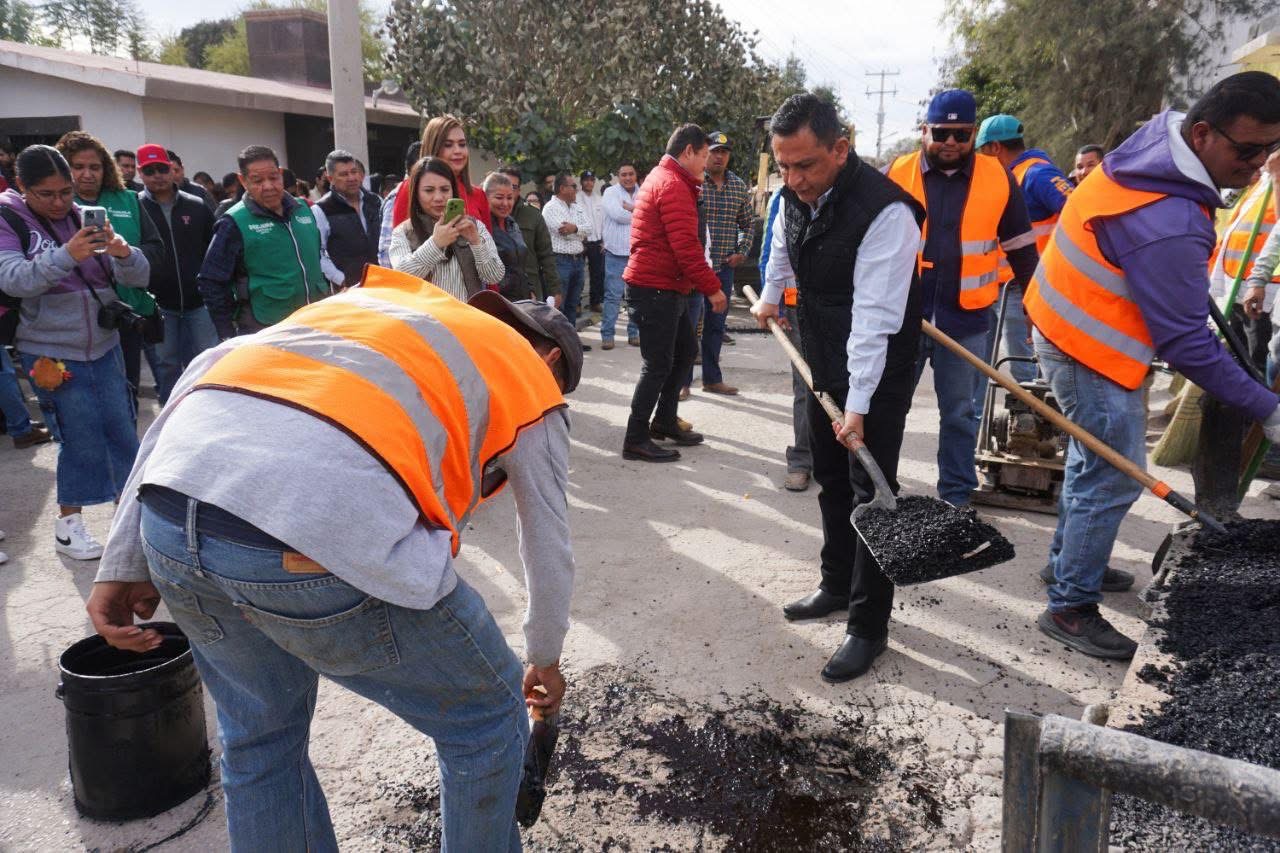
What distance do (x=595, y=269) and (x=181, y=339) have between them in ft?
22.3

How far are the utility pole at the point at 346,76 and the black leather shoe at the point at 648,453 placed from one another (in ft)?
15.4

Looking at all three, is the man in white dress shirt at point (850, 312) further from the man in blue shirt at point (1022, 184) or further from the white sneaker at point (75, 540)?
the white sneaker at point (75, 540)

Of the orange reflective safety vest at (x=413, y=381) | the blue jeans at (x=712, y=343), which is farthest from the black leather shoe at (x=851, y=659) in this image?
the blue jeans at (x=712, y=343)

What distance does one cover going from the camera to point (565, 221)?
9539 millimetres

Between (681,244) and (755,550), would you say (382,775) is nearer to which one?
(755,550)

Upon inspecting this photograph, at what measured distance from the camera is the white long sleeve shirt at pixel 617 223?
31.2 ft

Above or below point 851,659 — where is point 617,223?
above

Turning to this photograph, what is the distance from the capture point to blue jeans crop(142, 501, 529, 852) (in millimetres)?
1462

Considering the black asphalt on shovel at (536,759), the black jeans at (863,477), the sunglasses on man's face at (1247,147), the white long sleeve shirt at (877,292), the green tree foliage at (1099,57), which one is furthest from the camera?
the green tree foliage at (1099,57)

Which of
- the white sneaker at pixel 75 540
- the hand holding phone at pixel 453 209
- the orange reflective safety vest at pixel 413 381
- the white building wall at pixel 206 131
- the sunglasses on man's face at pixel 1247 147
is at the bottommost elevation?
the white sneaker at pixel 75 540

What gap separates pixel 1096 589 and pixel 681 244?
9.98 ft

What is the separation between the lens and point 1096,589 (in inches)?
130

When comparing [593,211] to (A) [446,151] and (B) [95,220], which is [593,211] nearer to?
(A) [446,151]

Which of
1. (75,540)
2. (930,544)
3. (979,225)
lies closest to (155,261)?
(75,540)
